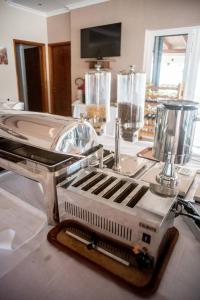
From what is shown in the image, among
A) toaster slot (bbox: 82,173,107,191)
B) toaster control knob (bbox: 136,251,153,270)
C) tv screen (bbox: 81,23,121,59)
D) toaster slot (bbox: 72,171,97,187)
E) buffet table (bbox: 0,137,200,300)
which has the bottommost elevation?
buffet table (bbox: 0,137,200,300)

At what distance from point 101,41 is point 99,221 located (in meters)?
3.36

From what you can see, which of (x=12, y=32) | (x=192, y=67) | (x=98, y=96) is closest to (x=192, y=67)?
(x=192, y=67)

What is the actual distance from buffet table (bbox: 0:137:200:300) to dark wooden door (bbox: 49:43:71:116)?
13.5ft

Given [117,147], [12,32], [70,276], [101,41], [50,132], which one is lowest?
[70,276]

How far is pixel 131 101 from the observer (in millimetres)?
956

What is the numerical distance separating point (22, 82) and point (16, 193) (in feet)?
16.6

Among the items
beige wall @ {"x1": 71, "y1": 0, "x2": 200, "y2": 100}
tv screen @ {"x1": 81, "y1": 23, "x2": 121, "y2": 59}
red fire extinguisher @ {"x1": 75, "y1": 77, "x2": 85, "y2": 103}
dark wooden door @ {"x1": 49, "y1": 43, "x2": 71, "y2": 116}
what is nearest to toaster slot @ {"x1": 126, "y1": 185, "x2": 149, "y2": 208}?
beige wall @ {"x1": 71, "y1": 0, "x2": 200, "y2": 100}

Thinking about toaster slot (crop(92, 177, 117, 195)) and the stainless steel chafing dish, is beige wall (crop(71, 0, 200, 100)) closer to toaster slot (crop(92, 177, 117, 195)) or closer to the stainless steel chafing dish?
the stainless steel chafing dish

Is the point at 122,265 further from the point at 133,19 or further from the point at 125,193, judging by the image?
the point at 133,19

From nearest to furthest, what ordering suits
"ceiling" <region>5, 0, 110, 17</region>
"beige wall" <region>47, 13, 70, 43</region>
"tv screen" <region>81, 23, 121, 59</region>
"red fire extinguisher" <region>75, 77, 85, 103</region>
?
"tv screen" <region>81, 23, 121, 59</region> < "ceiling" <region>5, 0, 110, 17</region> < "red fire extinguisher" <region>75, 77, 85, 103</region> < "beige wall" <region>47, 13, 70, 43</region>

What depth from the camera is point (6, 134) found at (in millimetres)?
964

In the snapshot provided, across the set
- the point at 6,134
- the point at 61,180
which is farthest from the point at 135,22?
the point at 61,180

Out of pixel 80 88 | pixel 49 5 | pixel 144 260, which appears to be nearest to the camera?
pixel 144 260

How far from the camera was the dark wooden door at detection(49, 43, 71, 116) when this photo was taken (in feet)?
14.0
